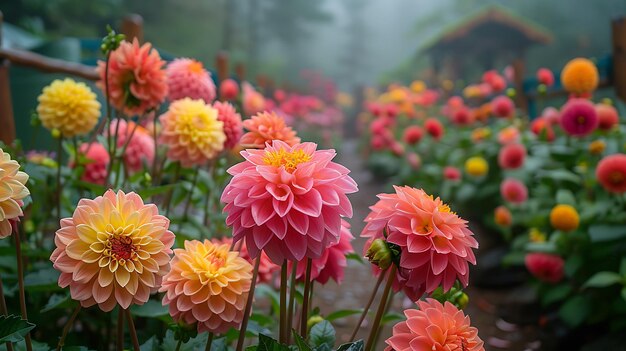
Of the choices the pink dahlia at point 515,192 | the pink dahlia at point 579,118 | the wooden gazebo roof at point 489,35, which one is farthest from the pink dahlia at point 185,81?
the wooden gazebo roof at point 489,35

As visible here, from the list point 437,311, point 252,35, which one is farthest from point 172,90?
point 252,35

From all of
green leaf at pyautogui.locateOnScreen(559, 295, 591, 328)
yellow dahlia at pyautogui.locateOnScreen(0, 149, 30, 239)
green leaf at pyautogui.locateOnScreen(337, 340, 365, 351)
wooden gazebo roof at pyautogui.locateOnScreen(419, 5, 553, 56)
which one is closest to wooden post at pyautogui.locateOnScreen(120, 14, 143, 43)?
yellow dahlia at pyautogui.locateOnScreen(0, 149, 30, 239)

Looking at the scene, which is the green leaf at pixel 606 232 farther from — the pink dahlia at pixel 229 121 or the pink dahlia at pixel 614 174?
the pink dahlia at pixel 229 121

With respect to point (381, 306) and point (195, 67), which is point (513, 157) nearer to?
point (195, 67)

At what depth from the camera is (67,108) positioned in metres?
1.14

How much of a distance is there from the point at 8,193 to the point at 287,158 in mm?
325

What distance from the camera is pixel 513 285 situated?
2.47 meters

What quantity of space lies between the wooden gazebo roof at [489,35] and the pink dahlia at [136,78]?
23.6 feet

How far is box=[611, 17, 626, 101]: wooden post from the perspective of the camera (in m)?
2.71

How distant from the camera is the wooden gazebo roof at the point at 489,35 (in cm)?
737

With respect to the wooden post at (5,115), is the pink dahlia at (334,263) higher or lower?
lower

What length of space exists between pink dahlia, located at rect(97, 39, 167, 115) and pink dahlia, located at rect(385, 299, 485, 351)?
729 mm

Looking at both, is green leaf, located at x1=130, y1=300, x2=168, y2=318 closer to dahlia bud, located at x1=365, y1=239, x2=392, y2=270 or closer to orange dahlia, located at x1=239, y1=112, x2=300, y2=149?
orange dahlia, located at x1=239, y1=112, x2=300, y2=149

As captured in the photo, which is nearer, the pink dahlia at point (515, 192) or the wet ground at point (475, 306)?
the wet ground at point (475, 306)
